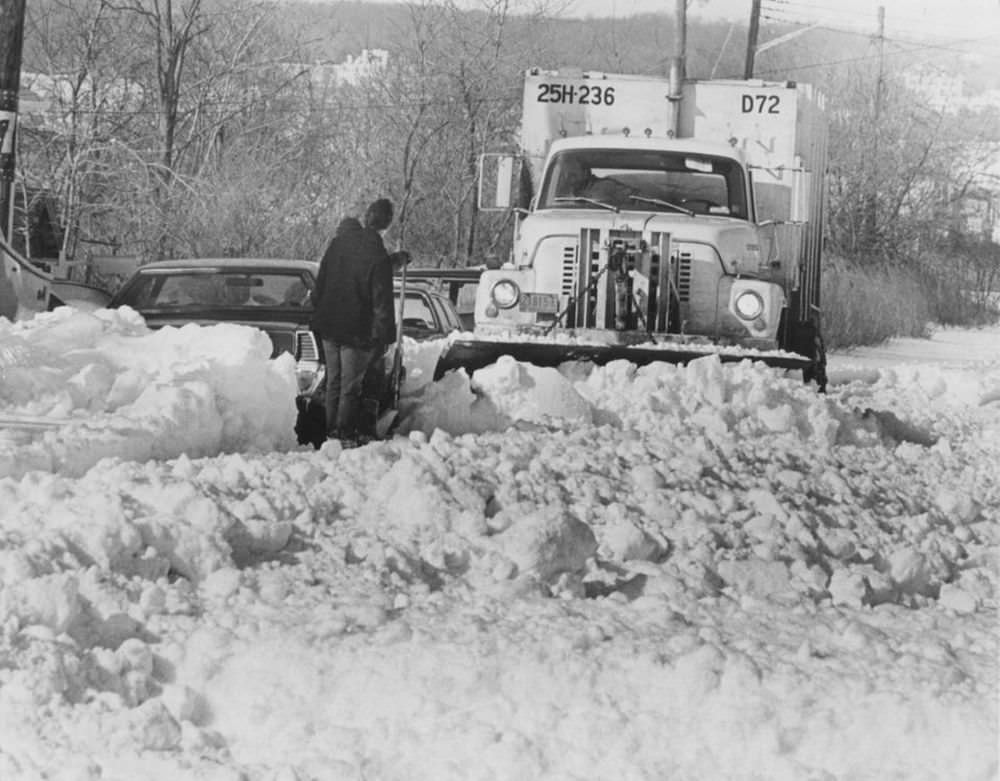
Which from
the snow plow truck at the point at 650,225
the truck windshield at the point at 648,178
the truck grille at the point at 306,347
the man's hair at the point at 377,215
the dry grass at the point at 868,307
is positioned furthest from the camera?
the dry grass at the point at 868,307

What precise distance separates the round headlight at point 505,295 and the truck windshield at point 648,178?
117 centimetres

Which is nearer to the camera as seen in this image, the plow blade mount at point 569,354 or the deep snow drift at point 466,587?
the deep snow drift at point 466,587

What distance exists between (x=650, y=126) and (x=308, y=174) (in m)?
25.3

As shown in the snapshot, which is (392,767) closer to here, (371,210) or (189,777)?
(189,777)

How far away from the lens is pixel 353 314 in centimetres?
1141

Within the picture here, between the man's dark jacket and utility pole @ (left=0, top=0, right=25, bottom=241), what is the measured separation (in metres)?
9.18

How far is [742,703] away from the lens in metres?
5.72

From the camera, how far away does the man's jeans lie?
1138cm

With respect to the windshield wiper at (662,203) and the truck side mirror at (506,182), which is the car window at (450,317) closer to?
the truck side mirror at (506,182)

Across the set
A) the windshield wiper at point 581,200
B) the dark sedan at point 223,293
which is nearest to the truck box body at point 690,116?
the windshield wiper at point 581,200

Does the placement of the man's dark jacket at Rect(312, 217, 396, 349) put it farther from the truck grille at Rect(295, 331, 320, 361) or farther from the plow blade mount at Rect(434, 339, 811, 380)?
the plow blade mount at Rect(434, 339, 811, 380)

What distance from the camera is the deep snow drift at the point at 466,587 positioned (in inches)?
216

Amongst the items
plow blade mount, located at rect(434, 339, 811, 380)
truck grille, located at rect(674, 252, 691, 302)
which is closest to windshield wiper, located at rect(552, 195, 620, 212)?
truck grille, located at rect(674, 252, 691, 302)

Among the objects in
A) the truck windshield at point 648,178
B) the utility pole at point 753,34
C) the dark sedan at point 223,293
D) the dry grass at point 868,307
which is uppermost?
the utility pole at point 753,34
